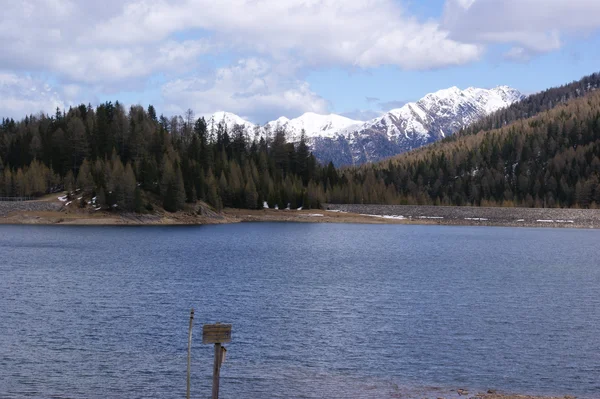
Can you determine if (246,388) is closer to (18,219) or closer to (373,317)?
(373,317)

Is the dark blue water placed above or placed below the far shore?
below

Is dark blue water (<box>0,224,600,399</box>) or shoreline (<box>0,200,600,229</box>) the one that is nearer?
dark blue water (<box>0,224,600,399</box>)

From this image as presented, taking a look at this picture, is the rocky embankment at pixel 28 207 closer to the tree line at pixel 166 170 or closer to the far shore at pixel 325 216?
the far shore at pixel 325 216

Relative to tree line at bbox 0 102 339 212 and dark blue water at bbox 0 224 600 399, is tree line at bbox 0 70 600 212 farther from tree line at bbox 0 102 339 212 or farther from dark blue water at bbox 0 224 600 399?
dark blue water at bbox 0 224 600 399

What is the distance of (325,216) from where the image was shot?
6216 inches

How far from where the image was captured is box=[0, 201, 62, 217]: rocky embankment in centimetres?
12411

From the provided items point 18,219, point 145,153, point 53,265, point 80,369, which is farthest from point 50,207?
point 80,369

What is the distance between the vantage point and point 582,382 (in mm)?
29938

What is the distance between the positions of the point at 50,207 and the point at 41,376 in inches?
3991

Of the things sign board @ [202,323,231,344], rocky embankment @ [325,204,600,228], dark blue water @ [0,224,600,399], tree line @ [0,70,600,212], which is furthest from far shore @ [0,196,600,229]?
sign board @ [202,323,231,344]

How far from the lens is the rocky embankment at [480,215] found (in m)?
166

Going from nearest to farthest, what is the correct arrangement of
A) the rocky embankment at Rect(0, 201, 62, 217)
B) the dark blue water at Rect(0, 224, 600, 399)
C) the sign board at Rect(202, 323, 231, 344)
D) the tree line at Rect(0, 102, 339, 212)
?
1. the sign board at Rect(202, 323, 231, 344)
2. the dark blue water at Rect(0, 224, 600, 399)
3. the rocky embankment at Rect(0, 201, 62, 217)
4. the tree line at Rect(0, 102, 339, 212)

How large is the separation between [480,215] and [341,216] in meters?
34.0

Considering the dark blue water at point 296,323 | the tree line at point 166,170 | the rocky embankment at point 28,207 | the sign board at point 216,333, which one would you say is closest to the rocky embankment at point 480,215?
the tree line at point 166,170
